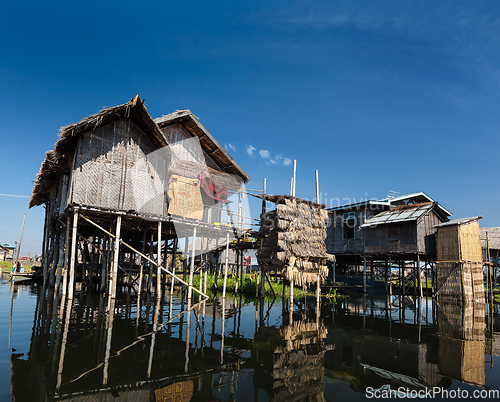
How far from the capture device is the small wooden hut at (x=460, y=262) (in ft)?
62.7

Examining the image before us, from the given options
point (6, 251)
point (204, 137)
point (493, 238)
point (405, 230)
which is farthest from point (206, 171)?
point (6, 251)

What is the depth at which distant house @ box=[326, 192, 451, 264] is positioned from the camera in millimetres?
21938

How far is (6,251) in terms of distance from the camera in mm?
44031

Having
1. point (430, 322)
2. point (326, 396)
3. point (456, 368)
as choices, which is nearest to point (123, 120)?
point (326, 396)

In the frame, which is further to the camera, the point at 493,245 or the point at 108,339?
the point at 493,245

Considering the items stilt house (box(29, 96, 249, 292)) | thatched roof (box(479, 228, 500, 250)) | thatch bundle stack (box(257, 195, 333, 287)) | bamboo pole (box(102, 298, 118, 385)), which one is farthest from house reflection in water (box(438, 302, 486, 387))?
thatched roof (box(479, 228, 500, 250))

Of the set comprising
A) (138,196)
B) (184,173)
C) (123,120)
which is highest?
(123,120)

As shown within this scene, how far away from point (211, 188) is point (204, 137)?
2.89 metres

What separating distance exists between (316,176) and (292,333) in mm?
10363

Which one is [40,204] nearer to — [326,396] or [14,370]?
[14,370]

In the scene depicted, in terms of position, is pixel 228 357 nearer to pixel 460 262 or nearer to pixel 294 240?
pixel 294 240

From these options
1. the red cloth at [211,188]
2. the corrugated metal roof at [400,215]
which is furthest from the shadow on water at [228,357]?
the corrugated metal roof at [400,215]

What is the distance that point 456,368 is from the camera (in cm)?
694

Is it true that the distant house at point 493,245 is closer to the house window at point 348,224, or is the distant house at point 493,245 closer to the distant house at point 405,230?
the distant house at point 405,230
